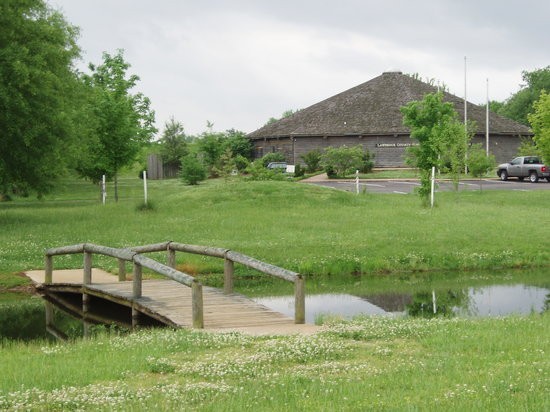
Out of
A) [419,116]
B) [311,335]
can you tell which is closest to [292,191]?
[419,116]

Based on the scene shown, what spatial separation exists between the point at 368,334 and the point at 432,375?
3.12 metres

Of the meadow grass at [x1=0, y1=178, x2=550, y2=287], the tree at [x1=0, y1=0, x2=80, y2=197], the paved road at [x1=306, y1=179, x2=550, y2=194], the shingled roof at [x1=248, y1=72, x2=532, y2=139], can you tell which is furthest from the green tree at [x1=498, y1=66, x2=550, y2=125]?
the tree at [x1=0, y1=0, x2=80, y2=197]

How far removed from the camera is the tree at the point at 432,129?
4312 cm

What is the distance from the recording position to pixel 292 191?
1578 inches

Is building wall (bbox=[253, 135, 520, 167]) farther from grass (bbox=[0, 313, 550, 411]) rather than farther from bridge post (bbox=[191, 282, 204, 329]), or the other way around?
grass (bbox=[0, 313, 550, 411])

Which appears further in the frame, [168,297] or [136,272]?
[168,297]

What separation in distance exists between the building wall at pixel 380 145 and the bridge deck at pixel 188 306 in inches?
2174

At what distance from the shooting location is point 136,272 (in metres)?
17.3

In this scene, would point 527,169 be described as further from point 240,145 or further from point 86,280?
point 86,280

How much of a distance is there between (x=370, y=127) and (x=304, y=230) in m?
45.7

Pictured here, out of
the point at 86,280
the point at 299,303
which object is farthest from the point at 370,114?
the point at 299,303

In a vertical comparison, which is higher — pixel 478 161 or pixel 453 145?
pixel 453 145

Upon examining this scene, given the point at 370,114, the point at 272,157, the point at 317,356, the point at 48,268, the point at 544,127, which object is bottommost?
the point at 48,268

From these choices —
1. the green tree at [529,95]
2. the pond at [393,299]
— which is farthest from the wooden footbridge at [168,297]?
the green tree at [529,95]
